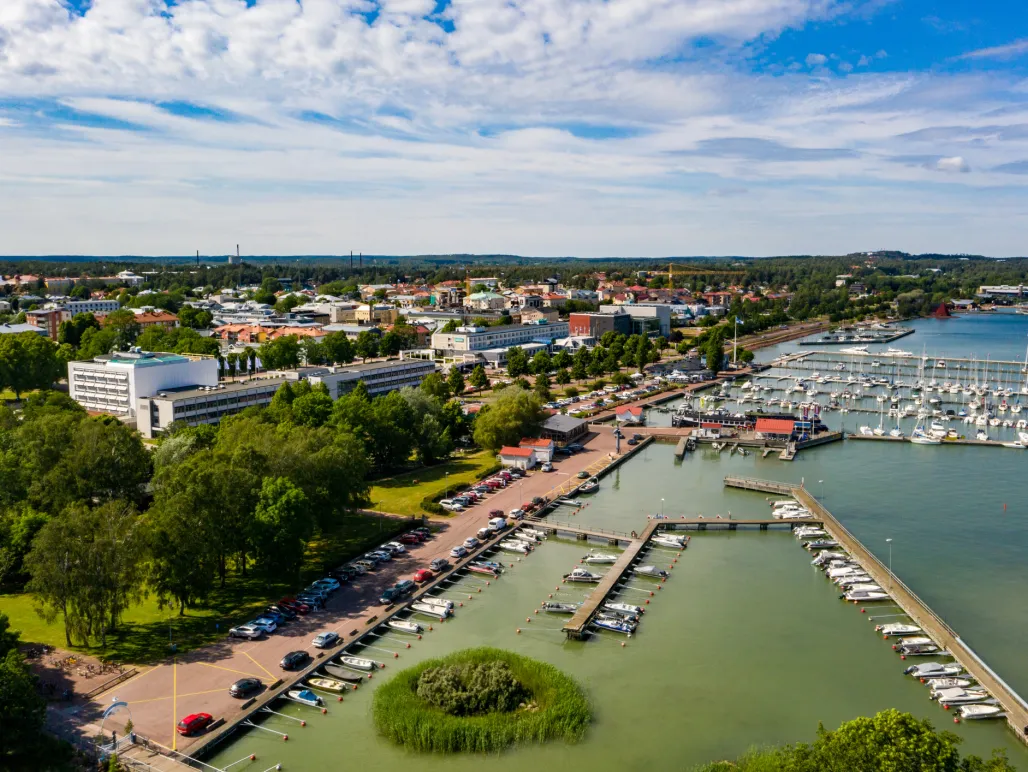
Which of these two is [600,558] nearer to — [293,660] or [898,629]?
[898,629]

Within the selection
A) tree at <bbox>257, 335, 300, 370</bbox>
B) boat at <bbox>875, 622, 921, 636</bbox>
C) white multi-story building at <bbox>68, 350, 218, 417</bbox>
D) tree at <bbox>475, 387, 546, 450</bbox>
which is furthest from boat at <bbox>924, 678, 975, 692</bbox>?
tree at <bbox>257, 335, 300, 370</bbox>

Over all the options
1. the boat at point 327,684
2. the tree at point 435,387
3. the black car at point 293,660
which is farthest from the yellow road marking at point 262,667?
the tree at point 435,387

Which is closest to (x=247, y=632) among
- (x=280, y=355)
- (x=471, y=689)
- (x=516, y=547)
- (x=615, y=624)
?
(x=471, y=689)

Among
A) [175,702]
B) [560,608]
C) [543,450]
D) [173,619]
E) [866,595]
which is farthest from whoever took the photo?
[543,450]

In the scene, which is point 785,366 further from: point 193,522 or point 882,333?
point 193,522

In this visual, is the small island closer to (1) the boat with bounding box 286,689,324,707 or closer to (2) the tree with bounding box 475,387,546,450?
(1) the boat with bounding box 286,689,324,707

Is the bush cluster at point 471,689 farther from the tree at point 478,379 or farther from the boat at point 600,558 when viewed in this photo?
the tree at point 478,379
